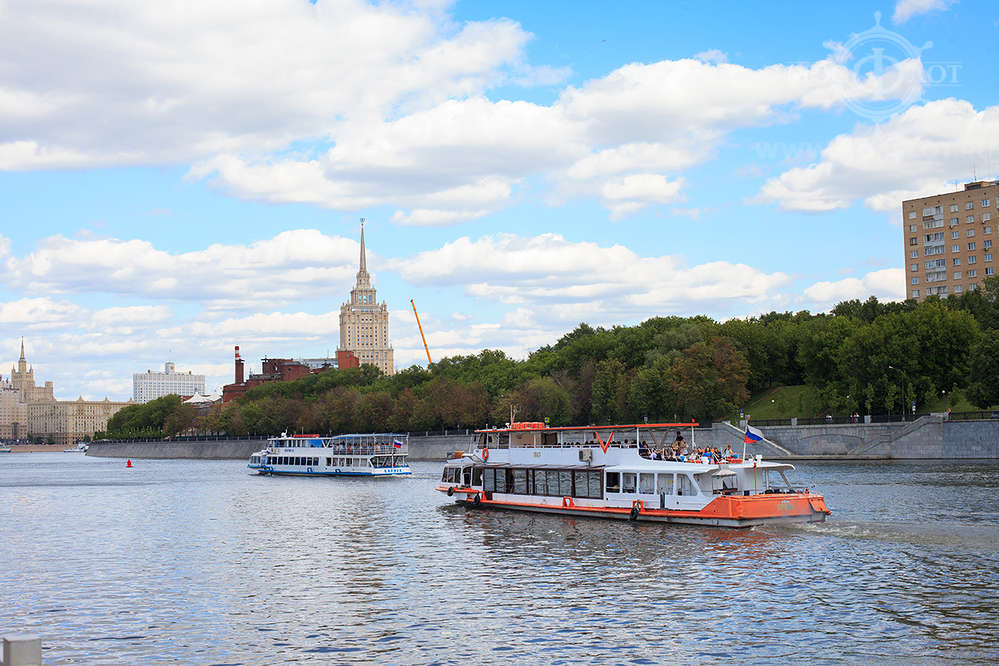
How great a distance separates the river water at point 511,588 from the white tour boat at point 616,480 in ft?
3.96

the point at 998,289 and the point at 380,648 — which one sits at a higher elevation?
the point at 998,289

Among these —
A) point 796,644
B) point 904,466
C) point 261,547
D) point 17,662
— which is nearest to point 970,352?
point 904,466

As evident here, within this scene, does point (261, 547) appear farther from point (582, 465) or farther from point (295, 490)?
point (295, 490)

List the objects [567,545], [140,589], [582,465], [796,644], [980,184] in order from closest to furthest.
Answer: [796,644], [140,589], [567,545], [582,465], [980,184]

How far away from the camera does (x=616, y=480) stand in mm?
62812

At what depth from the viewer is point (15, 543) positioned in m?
59.8

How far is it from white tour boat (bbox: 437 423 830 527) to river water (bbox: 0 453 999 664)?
121cm

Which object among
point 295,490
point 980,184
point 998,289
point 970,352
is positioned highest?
point 980,184

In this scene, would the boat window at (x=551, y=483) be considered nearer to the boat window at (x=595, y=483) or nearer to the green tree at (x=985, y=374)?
the boat window at (x=595, y=483)

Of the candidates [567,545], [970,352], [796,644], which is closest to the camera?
[796,644]

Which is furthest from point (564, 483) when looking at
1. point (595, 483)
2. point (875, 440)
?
point (875, 440)

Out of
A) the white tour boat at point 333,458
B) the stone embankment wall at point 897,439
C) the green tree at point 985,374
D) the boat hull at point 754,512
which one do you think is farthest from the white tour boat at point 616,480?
the green tree at point 985,374

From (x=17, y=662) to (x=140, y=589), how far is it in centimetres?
2709

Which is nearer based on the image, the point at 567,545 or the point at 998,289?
the point at 567,545
